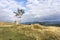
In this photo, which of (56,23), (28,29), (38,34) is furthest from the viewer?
(56,23)

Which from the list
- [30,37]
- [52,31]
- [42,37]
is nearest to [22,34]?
[30,37]

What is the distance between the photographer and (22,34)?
19359 mm

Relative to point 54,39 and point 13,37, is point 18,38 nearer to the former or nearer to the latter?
point 13,37

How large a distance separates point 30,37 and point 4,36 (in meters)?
2.94

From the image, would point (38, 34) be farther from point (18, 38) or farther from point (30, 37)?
point (18, 38)

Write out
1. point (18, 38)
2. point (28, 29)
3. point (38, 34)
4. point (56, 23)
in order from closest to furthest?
point (18, 38) → point (38, 34) → point (28, 29) → point (56, 23)

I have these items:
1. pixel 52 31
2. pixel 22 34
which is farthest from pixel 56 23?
pixel 22 34

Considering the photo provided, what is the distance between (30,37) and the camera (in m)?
18.8

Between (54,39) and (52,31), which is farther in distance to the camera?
(52,31)

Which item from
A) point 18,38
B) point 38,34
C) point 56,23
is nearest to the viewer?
point 18,38

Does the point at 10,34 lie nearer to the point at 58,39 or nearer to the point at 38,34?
the point at 38,34

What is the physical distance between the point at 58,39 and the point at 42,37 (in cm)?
183

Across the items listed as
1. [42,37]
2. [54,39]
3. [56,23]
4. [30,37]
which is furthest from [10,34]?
[56,23]

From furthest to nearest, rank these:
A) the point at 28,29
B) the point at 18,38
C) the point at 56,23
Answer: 1. the point at 56,23
2. the point at 28,29
3. the point at 18,38
